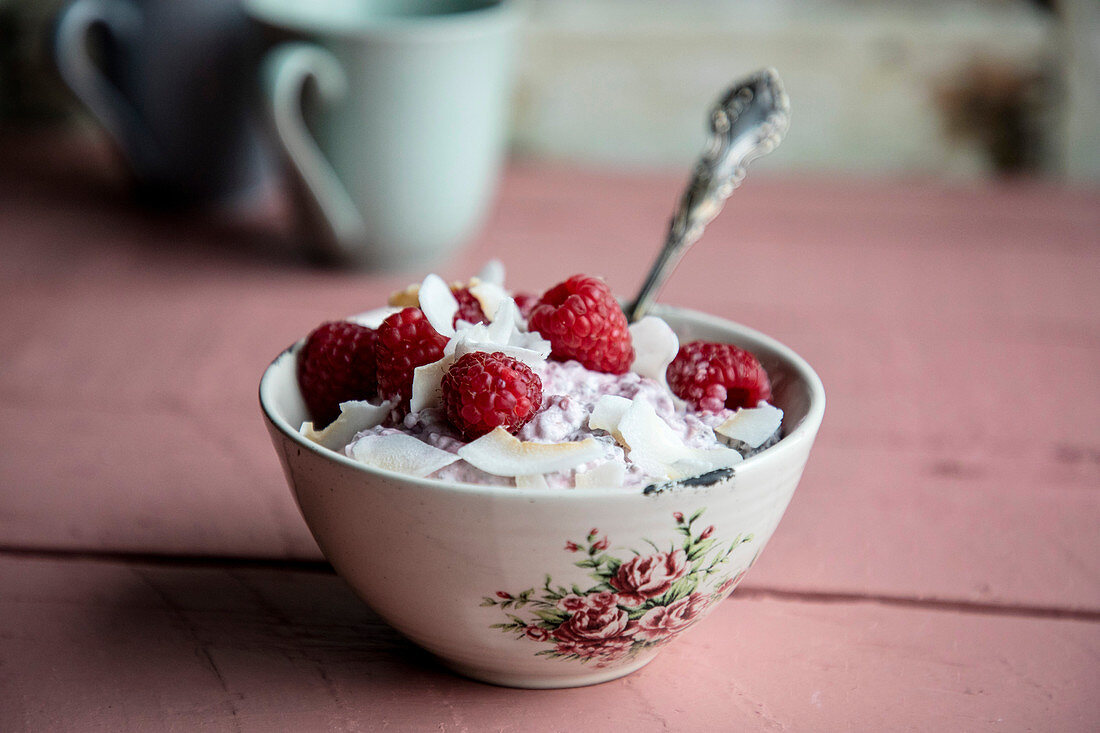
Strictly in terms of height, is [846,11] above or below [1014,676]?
above

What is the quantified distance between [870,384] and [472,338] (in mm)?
536

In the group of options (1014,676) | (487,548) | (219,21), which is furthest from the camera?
(219,21)

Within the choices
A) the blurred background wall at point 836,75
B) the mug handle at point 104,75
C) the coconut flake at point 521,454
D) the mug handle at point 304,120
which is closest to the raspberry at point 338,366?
the coconut flake at point 521,454

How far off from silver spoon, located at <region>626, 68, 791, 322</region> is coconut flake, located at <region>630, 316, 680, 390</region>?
0.10 m

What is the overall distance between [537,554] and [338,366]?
190mm

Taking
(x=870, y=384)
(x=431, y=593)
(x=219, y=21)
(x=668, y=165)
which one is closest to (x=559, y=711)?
(x=431, y=593)

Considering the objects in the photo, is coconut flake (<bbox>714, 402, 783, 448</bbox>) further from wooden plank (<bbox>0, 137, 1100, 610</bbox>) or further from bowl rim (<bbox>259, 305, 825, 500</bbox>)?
wooden plank (<bbox>0, 137, 1100, 610</bbox>)

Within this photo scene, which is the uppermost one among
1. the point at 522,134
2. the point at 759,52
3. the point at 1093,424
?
the point at 759,52

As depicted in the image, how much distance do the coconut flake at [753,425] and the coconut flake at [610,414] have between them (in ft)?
0.22

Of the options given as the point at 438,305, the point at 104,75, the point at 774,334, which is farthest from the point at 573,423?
the point at 104,75

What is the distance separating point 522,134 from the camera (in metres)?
1.62

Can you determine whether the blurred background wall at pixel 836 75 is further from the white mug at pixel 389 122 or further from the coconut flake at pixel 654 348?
the coconut flake at pixel 654 348

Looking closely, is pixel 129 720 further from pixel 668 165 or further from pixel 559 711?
pixel 668 165

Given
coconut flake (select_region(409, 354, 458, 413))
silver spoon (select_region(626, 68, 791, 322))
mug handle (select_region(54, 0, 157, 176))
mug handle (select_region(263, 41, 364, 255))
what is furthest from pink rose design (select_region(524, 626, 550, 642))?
mug handle (select_region(54, 0, 157, 176))
